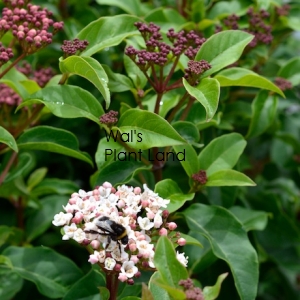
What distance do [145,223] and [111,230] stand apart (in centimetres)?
9

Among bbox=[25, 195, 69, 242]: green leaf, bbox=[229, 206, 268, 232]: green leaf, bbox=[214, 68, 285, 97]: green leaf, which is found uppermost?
bbox=[214, 68, 285, 97]: green leaf

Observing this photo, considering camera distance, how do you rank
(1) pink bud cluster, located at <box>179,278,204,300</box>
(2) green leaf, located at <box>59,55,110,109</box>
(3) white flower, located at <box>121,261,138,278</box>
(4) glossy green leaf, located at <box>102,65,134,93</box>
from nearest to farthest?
1. (1) pink bud cluster, located at <box>179,278,204,300</box>
2. (3) white flower, located at <box>121,261,138,278</box>
3. (2) green leaf, located at <box>59,55,110,109</box>
4. (4) glossy green leaf, located at <box>102,65,134,93</box>

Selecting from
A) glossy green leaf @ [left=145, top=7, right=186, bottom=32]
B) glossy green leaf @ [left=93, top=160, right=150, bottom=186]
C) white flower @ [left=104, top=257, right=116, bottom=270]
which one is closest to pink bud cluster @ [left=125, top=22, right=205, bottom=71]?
glossy green leaf @ [left=93, top=160, right=150, bottom=186]

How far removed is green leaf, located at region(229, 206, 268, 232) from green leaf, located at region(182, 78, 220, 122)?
1.56 feet

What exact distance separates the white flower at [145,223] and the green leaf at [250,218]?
505mm

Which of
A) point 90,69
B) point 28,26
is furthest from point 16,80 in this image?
point 90,69

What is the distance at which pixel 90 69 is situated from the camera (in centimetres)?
112

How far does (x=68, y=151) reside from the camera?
127 centimetres

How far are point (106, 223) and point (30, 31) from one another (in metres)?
0.49

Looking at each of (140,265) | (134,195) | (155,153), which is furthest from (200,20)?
(140,265)

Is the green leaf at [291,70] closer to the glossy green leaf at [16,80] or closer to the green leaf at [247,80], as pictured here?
the green leaf at [247,80]

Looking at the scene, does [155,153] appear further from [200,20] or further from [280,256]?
[280,256]

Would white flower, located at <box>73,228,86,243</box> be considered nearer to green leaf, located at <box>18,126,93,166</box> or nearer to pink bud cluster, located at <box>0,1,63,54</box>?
green leaf, located at <box>18,126,93,166</box>

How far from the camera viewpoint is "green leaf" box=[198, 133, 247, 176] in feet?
4.40
